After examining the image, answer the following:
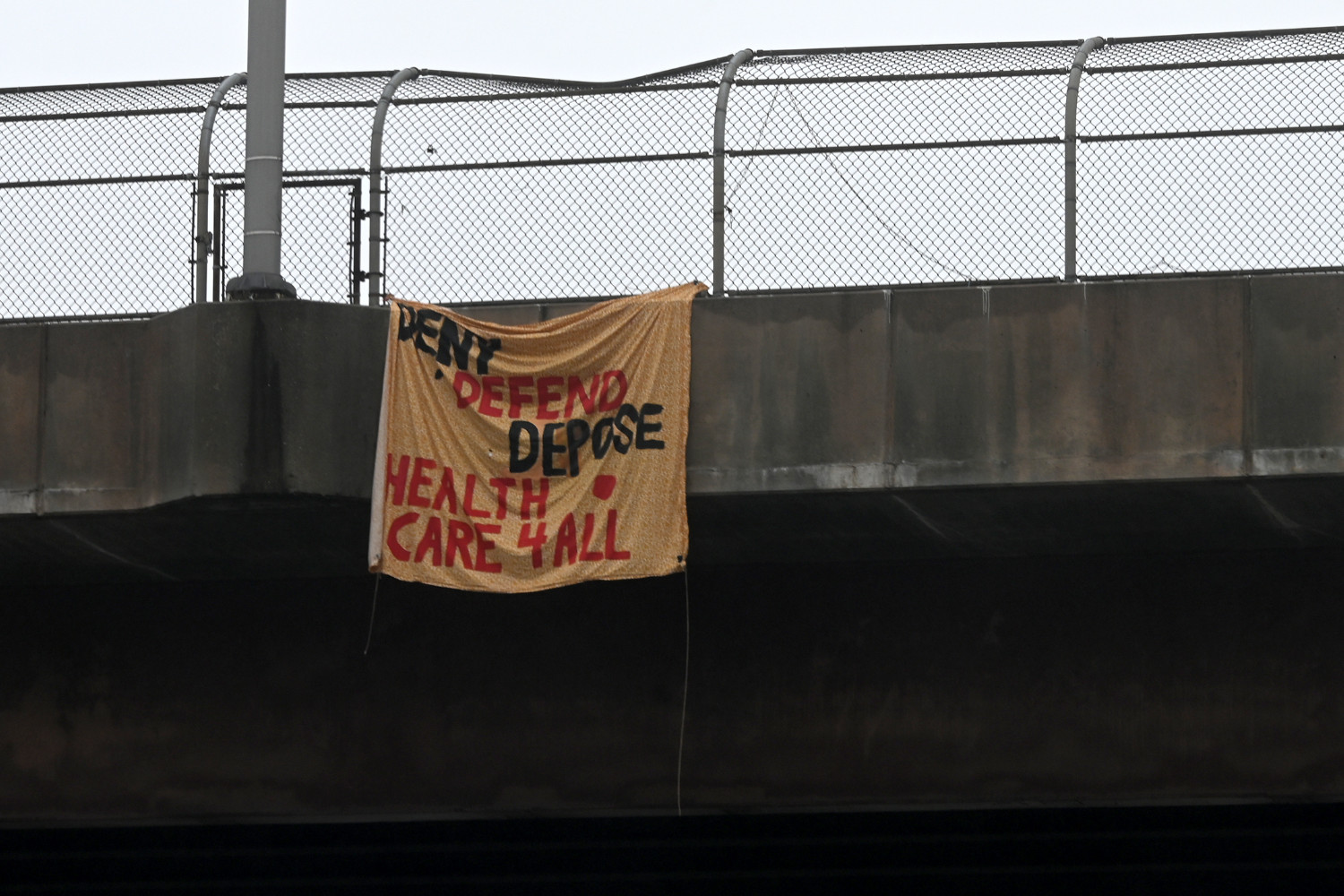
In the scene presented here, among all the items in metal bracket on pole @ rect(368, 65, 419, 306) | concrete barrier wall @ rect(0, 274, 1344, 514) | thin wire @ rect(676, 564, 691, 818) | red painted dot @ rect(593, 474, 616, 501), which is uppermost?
metal bracket on pole @ rect(368, 65, 419, 306)

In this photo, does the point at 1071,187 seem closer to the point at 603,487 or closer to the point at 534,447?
the point at 603,487

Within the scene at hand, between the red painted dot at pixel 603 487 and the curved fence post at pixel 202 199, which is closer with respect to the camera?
the red painted dot at pixel 603 487

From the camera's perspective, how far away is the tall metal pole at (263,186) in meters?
13.4

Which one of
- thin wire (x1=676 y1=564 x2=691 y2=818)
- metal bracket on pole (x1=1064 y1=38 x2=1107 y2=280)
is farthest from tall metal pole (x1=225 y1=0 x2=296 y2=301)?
metal bracket on pole (x1=1064 y1=38 x2=1107 y2=280)

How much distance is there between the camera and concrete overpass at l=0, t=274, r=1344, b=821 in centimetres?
1287

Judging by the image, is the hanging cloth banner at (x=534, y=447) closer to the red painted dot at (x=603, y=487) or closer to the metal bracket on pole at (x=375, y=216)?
the red painted dot at (x=603, y=487)

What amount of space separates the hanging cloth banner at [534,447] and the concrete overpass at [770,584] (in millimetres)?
215

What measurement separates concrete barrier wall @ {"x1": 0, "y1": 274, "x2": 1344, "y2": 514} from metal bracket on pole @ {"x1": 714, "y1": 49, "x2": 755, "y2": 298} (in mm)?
361

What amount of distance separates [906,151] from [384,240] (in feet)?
12.2

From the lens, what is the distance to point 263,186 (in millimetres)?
13539

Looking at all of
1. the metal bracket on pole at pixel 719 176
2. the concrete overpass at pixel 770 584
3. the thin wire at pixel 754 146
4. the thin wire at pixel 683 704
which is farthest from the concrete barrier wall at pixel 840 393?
the thin wire at pixel 683 704

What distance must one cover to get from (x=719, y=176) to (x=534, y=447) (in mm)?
2265

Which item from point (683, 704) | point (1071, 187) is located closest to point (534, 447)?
point (683, 704)

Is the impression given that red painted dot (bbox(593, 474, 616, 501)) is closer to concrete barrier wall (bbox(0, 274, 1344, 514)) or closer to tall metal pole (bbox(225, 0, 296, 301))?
concrete barrier wall (bbox(0, 274, 1344, 514))
